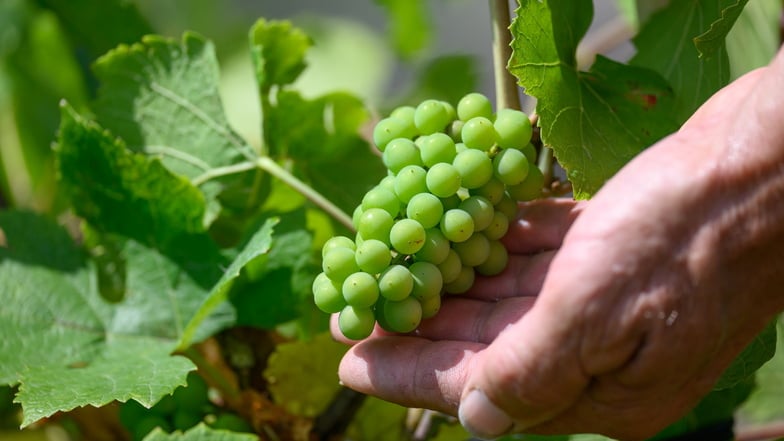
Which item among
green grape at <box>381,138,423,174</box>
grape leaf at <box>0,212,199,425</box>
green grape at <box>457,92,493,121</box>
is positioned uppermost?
green grape at <box>457,92,493,121</box>

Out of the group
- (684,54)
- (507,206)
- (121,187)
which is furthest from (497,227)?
(121,187)

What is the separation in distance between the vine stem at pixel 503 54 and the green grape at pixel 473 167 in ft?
0.33

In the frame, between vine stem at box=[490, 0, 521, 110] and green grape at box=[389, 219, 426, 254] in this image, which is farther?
vine stem at box=[490, 0, 521, 110]

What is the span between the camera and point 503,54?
2.19 feet

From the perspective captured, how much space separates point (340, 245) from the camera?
589 mm

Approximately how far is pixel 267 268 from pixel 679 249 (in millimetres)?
425

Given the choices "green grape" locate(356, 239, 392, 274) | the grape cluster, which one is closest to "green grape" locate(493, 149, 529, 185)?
the grape cluster

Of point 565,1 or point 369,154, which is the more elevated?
point 565,1

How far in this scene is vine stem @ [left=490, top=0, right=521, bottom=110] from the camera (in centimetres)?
66

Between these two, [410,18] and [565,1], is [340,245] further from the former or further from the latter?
[410,18]

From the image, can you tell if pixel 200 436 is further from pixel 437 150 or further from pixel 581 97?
pixel 581 97

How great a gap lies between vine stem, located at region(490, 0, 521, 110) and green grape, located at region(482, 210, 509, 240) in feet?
0.37

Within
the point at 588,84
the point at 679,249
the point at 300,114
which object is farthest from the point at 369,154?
the point at 679,249

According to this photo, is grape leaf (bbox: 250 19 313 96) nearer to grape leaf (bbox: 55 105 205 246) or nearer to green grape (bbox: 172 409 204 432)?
grape leaf (bbox: 55 105 205 246)
